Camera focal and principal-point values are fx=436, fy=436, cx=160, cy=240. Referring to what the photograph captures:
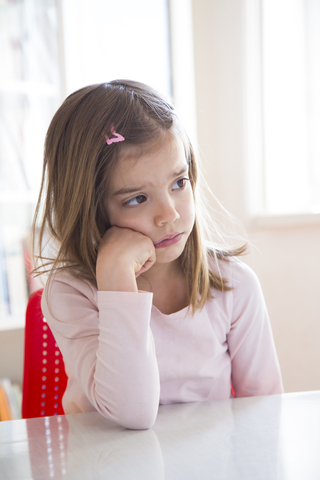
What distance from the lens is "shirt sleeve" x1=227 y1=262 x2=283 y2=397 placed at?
0.86 m

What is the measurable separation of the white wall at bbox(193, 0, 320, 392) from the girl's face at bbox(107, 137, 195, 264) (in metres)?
0.92

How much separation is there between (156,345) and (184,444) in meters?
0.35

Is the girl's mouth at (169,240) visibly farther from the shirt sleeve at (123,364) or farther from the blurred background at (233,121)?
the blurred background at (233,121)

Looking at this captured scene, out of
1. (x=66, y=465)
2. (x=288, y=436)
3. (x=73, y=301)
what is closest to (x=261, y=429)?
(x=288, y=436)

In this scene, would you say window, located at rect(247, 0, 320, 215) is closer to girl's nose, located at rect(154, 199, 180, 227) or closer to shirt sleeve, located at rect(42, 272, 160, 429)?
girl's nose, located at rect(154, 199, 180, 227)

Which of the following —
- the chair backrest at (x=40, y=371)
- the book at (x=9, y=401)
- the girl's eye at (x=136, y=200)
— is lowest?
the book at (x=9, y=401)

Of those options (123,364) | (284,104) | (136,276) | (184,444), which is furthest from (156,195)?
(284,104)

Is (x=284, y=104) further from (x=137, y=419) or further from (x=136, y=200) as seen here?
(x=137, y=419)

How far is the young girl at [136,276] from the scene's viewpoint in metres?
0.62

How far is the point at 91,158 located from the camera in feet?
2.35

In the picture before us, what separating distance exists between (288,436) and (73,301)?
1.41 feet

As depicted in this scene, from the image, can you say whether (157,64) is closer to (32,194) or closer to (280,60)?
(280,60)

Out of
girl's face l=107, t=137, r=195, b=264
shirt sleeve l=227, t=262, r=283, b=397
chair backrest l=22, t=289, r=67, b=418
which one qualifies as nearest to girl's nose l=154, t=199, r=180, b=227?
girl's face l=107, t=137, r=195, b=264

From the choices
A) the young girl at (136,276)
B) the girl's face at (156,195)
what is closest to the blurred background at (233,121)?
the young girl at (136,276)
